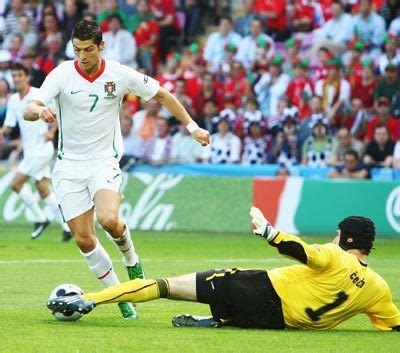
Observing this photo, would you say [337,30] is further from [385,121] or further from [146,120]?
[146,120]

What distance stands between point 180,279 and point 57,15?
18.9 meters

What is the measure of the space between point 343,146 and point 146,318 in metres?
11.5

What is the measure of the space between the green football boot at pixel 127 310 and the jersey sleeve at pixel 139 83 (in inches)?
73.2

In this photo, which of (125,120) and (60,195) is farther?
(125,120)

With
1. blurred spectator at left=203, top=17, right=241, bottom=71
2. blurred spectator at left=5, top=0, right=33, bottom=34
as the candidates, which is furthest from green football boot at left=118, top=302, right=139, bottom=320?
blurred spectator at left=5, top=0, right=33, bottom=34

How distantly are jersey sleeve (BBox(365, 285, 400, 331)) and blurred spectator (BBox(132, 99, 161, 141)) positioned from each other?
13.5 m

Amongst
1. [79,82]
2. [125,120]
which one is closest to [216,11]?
[125,120]

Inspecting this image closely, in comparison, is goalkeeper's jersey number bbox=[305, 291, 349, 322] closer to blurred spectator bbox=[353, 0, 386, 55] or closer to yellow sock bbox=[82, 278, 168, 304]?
yellow sock bbox=[82, 278, 168, 304]

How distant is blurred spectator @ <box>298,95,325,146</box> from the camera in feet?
69.6

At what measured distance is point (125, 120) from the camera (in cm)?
2241

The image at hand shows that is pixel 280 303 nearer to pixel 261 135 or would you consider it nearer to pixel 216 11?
pixel 261 135

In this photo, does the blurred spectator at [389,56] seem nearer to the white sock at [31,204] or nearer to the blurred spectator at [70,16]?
the blurred spectator at [70,16]

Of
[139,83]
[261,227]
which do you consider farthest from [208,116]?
[261,227]

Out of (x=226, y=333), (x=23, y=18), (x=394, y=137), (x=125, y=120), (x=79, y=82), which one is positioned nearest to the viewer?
(x=226, y=333)
